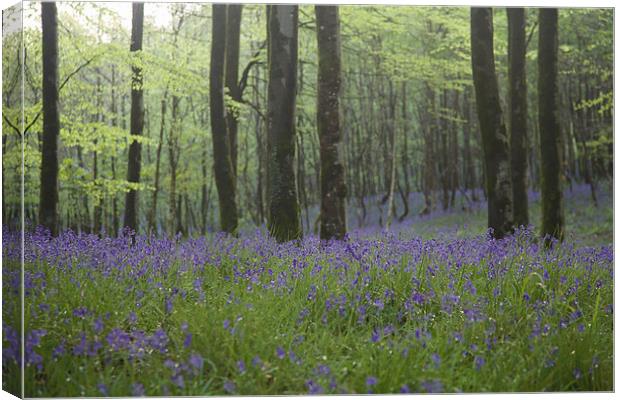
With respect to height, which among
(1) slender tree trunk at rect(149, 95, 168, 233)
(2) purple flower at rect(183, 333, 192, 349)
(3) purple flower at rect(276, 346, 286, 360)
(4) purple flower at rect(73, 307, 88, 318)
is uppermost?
(1) slender tree trunk at rect(149, 95, 168, 233)

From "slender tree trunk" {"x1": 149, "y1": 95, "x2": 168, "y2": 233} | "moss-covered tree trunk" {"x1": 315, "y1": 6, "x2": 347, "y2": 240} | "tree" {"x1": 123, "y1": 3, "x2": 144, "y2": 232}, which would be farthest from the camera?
"moss-covered tree trunk" {"x1": 315, "y1": 6, "x2": 347, "y2": 240}

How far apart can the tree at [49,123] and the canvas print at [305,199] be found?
0.04ft

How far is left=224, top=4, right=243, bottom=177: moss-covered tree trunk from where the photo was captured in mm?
5445

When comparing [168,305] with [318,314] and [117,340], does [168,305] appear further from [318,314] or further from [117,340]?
[318,314]

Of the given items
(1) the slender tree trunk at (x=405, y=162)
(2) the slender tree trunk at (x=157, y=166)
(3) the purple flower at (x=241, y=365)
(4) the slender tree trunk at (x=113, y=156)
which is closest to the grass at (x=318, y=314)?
(3) the purple flower at (x=241, y=365)

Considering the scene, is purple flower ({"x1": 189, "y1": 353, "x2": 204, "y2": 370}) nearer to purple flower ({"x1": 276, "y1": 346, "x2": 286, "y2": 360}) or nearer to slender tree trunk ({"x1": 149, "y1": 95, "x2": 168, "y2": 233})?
purple flower ({"x1": 276, "y1": 346, "x2": 286, "y2": 360})

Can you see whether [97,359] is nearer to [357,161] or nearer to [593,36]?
[357,161]

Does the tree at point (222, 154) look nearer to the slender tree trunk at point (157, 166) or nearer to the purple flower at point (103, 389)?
the slender tree trunk at point (157, 166)

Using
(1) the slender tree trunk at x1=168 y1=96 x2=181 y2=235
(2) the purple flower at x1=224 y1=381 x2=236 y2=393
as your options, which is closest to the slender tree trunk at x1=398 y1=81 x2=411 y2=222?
(1) the slender tree trunk at x1=168 y1=96 x2=181 y2=235

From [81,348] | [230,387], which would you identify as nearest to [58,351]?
[81,348]

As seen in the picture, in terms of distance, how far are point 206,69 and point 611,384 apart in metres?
3.90

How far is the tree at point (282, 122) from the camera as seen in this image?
5.56 meters

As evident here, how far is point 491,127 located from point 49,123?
11.0 feet

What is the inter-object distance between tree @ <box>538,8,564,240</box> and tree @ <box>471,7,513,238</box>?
276 millimetres
